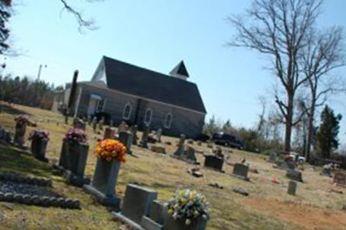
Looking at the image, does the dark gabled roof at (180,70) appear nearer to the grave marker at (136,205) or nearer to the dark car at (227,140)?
the dark car at (227,140)

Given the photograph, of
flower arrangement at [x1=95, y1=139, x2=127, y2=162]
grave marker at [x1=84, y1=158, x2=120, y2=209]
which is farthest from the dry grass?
flower arrangement at [x1=95, y1=139, x2=127, y2=162]

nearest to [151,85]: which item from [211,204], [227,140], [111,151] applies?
[227,140]

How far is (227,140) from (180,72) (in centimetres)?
1338

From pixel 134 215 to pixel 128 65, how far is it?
52.7 metres

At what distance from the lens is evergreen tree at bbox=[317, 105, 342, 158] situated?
195 feet

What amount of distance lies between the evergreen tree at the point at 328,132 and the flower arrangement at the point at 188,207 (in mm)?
51539

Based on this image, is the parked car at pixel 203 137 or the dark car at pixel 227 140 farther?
the parked car at pixel 203 137

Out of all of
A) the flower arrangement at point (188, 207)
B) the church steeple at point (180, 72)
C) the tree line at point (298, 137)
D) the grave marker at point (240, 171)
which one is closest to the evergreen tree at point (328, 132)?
the tree line at point (298, 137)

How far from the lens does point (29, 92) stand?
67062mm

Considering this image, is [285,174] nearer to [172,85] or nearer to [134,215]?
[134,215]

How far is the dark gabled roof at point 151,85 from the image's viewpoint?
5991 centimetres

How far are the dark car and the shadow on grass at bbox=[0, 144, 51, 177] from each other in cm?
4439

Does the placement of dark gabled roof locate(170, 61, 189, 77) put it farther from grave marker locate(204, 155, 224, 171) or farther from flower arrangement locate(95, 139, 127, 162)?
flower arrangement locate(95, 139, 127, 162)

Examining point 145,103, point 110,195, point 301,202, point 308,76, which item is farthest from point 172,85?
point 110,195
